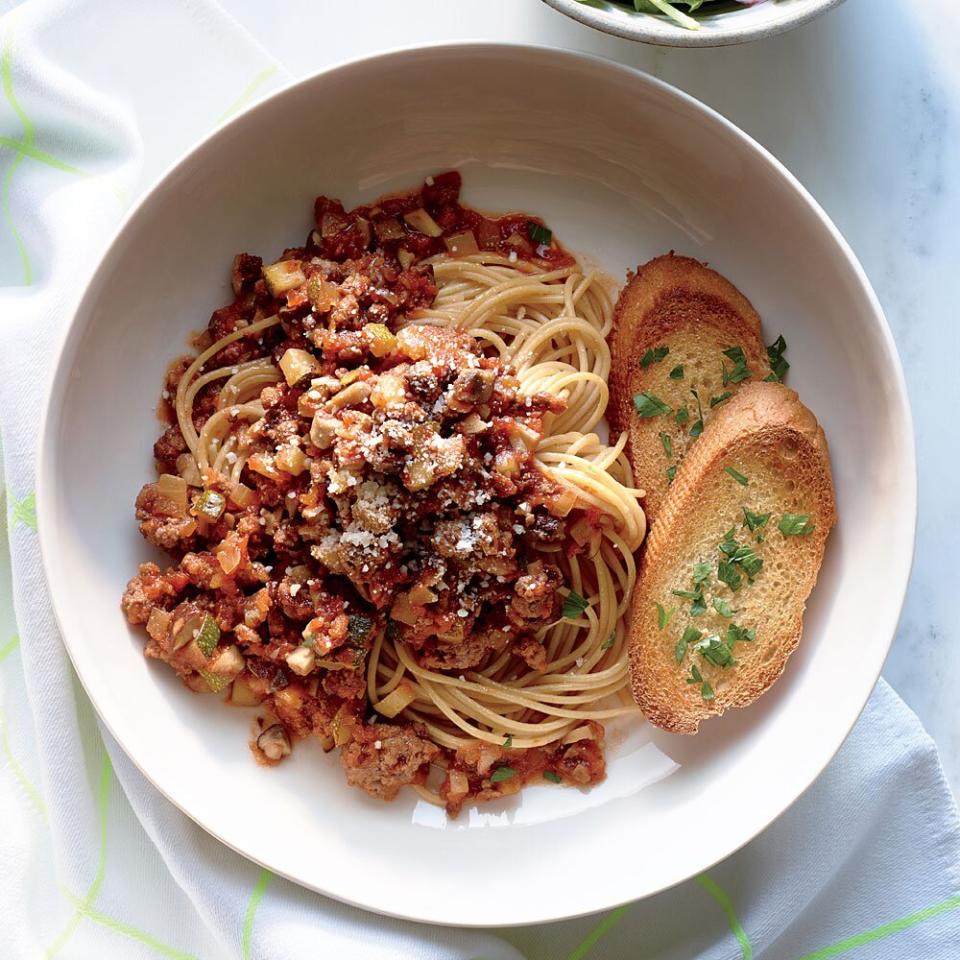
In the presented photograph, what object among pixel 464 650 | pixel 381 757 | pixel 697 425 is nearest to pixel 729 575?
pixel 697 425

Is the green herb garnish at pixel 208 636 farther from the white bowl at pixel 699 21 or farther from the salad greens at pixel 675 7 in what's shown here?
the salad greens at pixel 675 7

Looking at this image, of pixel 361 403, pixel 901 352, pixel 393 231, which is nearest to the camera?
pixel 361 403

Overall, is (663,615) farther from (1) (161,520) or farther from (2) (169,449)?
(2) (169,449)

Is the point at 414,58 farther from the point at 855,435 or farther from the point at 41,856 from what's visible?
the point at 41,856

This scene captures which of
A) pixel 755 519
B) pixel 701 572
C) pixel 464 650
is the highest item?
pixel 755 519

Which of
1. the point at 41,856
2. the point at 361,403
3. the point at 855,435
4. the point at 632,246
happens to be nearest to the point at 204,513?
the point at 361,403

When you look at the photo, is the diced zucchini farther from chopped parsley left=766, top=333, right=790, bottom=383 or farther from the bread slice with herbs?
chopped parsley left=766, top=333, right=790, bottom=383

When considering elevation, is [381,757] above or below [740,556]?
below
